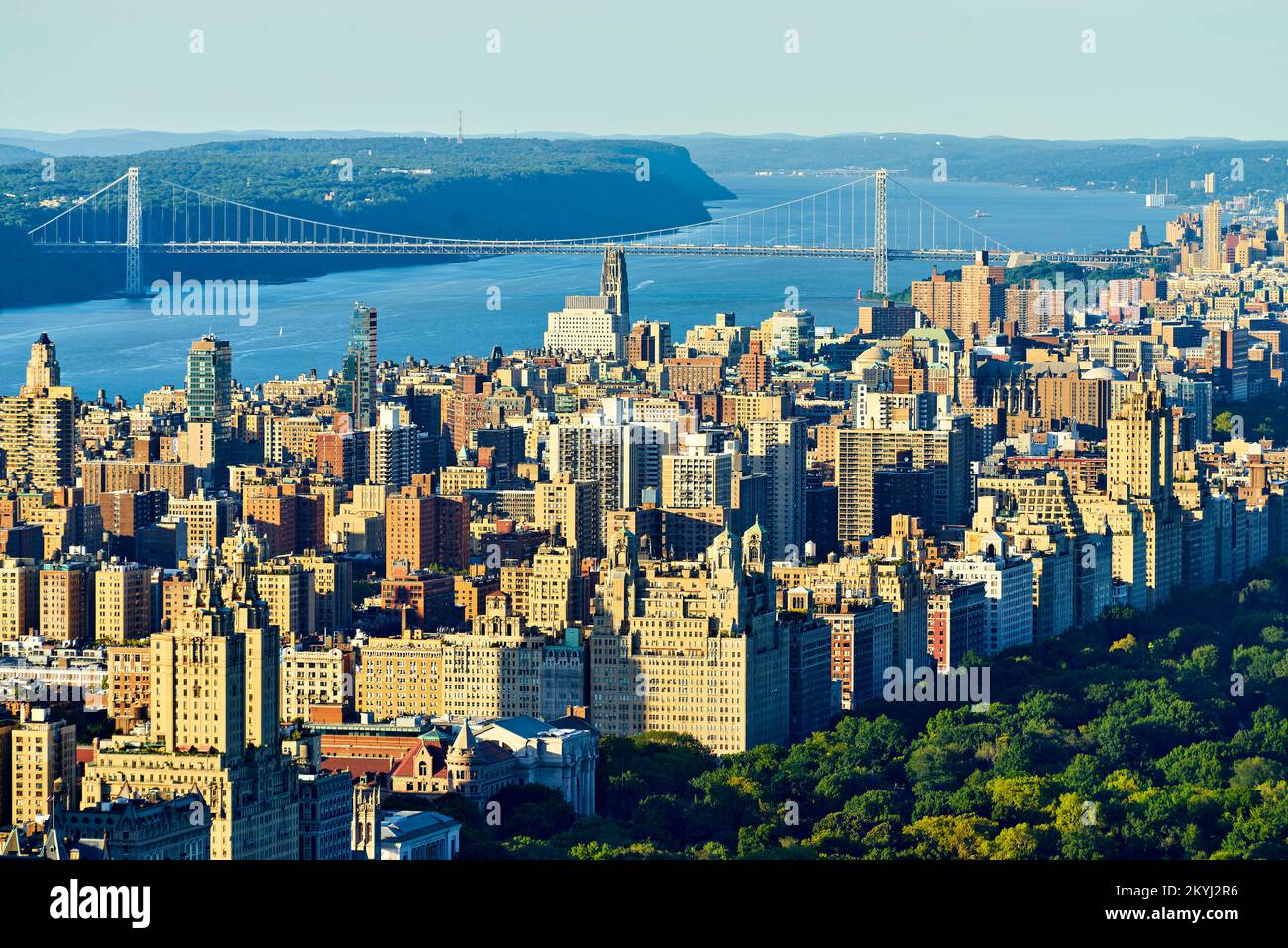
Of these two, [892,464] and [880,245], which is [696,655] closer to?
[892,464]

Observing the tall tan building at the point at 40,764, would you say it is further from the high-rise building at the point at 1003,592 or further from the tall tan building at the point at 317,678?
the high-rise building at the point at 1003,592

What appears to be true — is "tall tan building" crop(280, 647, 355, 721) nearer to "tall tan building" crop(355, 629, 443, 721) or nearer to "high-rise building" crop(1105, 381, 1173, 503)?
"tall tan building" crop(355, 629, 443, 721)

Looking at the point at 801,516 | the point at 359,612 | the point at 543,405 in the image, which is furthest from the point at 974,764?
the point at 543,405

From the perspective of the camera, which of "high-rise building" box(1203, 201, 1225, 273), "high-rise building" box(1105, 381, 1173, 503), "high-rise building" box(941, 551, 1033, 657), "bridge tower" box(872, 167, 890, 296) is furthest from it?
"high-rise building" box(1203, 201, 1225, 273)

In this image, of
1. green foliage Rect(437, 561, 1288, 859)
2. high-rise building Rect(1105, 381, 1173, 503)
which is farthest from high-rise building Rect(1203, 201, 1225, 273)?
green foliage Rect(437, 561, 1288, 859)

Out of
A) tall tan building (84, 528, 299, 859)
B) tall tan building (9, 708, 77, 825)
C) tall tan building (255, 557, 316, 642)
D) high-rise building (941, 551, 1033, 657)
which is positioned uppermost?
tall tan building (84, 528, 299, 859)

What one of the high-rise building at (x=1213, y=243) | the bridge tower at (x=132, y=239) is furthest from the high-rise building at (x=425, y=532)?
the high-rise building at (x=1213, y=243)
